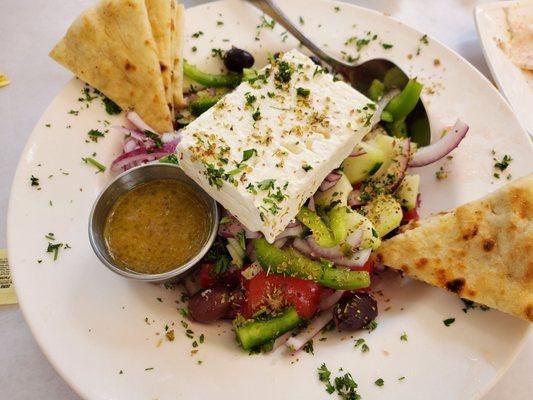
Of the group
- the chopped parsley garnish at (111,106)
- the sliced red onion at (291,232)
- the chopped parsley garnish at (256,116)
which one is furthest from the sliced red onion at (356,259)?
the chopped parsley garnish at (111,106)

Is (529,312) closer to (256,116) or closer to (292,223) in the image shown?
(292,223)

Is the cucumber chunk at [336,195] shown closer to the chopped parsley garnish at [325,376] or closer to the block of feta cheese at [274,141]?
the block of feta cheese at [274,141]

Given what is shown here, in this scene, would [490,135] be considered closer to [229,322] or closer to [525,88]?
[525,88]

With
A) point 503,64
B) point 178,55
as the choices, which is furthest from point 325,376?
point 503,64

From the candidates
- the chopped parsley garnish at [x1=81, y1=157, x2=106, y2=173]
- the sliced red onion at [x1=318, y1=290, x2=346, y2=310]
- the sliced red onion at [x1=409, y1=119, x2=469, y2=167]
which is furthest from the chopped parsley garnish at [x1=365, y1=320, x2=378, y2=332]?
the chopped parsley garnish at [x1=81, y1=157, x2=106, y2=173]

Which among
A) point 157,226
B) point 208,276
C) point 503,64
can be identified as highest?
point 503,64

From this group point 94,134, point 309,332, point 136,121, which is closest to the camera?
point 309,332
